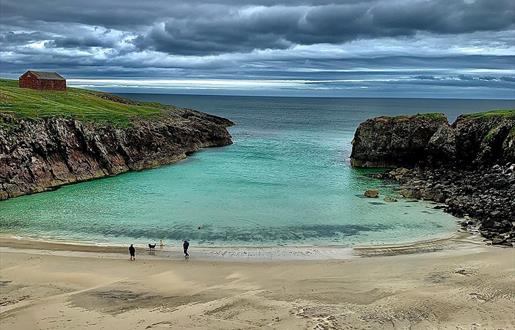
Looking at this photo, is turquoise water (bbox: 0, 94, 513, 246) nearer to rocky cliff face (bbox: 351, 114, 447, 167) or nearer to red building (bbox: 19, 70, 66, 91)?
rocky cliff face (bbox: 351, 114, 447, 167)

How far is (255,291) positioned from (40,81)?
97264 millimetres

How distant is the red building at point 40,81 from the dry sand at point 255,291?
268 feet

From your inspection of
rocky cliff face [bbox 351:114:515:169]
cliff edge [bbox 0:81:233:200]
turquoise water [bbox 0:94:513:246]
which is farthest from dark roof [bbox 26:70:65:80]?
rocky cliff face [bbox 351:114:515:169]

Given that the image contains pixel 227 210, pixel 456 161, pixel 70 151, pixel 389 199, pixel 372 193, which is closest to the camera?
A: pixel 227 210

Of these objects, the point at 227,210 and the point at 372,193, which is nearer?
the point at 227,210

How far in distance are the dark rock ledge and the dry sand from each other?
10448mm

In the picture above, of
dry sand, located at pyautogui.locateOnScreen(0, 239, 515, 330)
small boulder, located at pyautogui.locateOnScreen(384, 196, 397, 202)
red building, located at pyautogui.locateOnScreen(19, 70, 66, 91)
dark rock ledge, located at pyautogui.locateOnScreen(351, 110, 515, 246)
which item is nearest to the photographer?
dry sand, located at pyautogui.locateOnScreen(0, 239, 515, 330)

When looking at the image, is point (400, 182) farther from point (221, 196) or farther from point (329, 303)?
point (329, 303)

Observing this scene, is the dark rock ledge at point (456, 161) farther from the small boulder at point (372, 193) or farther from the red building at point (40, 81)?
the red building at point (40, 81)

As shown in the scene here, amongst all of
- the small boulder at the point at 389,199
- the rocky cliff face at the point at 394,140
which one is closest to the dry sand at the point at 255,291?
the small boulder at the point at 389,199

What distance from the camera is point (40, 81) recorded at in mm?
108875

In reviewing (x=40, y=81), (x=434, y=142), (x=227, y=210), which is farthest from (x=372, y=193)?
(x=40, y=81)

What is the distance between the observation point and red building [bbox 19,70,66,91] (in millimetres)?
108438

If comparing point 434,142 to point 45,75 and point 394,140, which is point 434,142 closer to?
point 394,140
